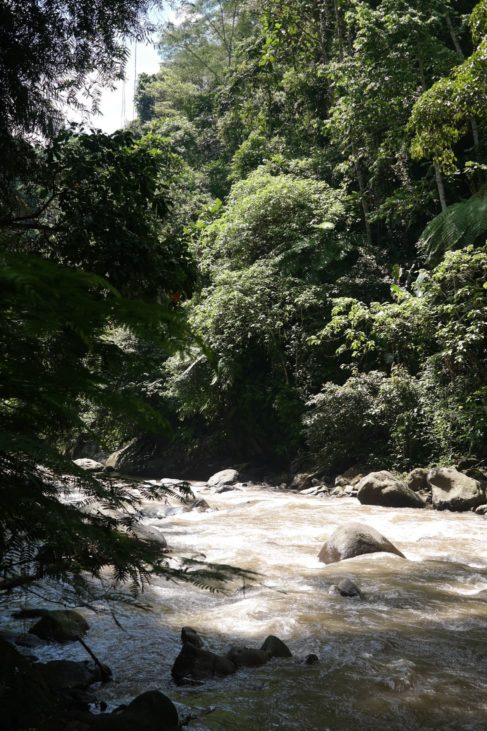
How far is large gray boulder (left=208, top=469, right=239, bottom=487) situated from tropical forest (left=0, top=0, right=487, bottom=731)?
0.54ft

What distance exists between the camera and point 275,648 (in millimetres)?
4188

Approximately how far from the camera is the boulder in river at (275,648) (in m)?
4.17

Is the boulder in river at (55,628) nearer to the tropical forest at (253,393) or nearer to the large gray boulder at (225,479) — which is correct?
the tropical forest at (253,393)

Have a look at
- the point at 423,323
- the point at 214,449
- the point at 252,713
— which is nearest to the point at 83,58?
the point at 252,713

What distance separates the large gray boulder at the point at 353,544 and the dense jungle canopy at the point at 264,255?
3100mm

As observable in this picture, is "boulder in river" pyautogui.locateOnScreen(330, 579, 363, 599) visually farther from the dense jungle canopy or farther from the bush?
the bush

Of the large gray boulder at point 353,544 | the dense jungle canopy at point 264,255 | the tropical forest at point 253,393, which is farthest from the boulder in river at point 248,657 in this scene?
the large gray boulder at point 353,544

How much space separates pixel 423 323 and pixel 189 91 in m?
29.0

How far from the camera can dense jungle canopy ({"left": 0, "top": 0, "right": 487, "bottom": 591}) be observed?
1667mm

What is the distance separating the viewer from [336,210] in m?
17.0

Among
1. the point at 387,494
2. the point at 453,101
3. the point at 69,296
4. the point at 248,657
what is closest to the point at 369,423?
the point at 387,494

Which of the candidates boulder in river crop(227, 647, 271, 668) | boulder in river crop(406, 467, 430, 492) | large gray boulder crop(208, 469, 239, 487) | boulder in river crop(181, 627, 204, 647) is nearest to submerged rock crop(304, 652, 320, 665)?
boulder in river crop(227, 647, 271, 668)

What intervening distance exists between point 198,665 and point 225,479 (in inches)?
473

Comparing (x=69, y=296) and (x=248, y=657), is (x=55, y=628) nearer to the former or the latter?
(x=248, y=657)
